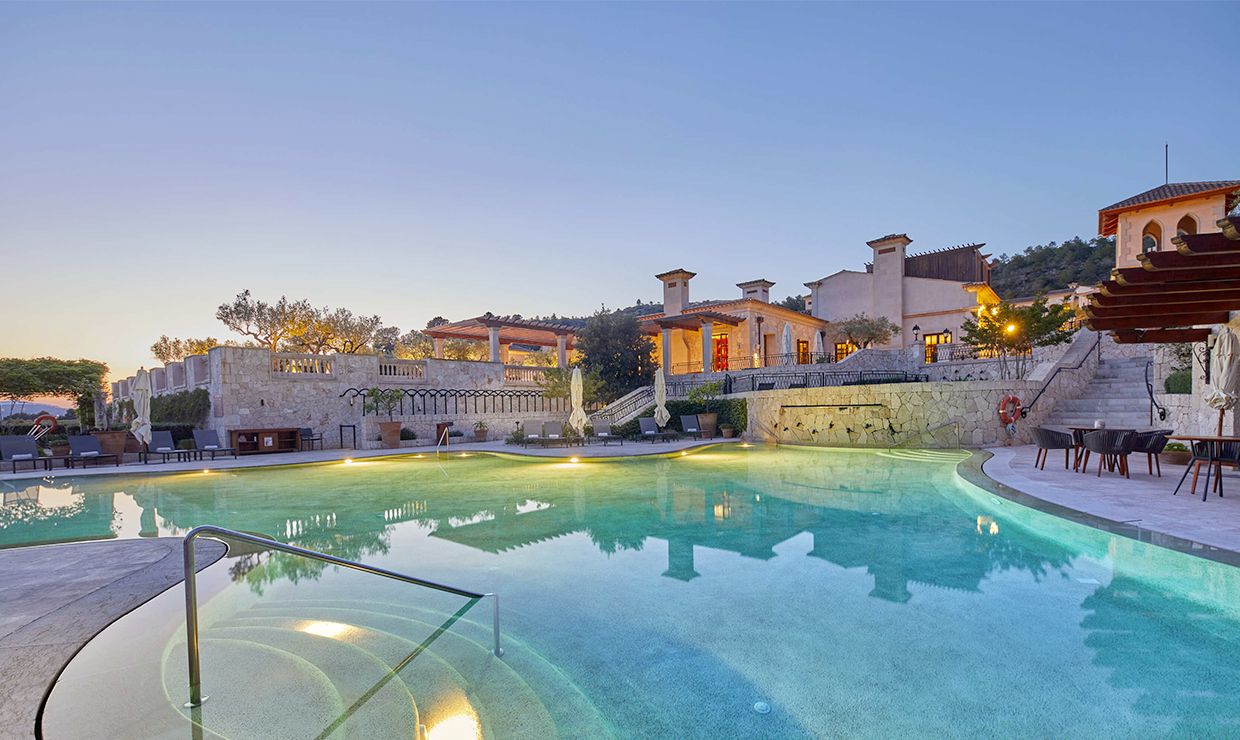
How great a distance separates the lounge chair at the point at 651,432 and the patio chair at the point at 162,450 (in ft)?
43.4

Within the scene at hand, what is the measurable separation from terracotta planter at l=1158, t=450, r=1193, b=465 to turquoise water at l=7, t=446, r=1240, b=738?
490cm

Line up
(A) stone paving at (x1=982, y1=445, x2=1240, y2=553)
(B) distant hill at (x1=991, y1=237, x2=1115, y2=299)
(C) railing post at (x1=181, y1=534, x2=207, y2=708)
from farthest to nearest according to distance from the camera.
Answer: (B) distant hill at (x1=991, y1=237, x2=1115, y2=299)
(A) stone paving at (x1=982, y1=445, x2=1240, y2=553)
(C) railing post at (x1=181, y1=534, x2=207, y2=708)

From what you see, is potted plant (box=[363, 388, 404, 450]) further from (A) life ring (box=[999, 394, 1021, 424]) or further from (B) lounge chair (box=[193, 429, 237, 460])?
(A) life ring (box=[999, 394, 1021, 424])

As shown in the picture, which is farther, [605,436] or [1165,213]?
[1165,213]

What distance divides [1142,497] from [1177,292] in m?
2.79

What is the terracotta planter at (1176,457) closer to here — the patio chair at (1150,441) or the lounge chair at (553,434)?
the patio chair at (1150,441)

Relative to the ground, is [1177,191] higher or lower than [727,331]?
higher

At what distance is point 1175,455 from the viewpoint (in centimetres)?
984

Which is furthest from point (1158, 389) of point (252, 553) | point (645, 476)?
point (252, 553)

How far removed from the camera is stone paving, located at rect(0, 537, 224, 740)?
2.60 m

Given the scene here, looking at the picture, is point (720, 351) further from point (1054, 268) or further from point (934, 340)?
point (1054, 268)

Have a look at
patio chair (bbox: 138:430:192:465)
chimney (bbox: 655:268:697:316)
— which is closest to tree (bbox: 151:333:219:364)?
patio chair (bbox: 138:430:192:465)

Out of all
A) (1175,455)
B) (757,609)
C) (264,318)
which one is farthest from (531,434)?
(264,318)

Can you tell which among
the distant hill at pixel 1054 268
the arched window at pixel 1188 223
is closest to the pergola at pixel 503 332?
the arched window at pixel 1188 223
